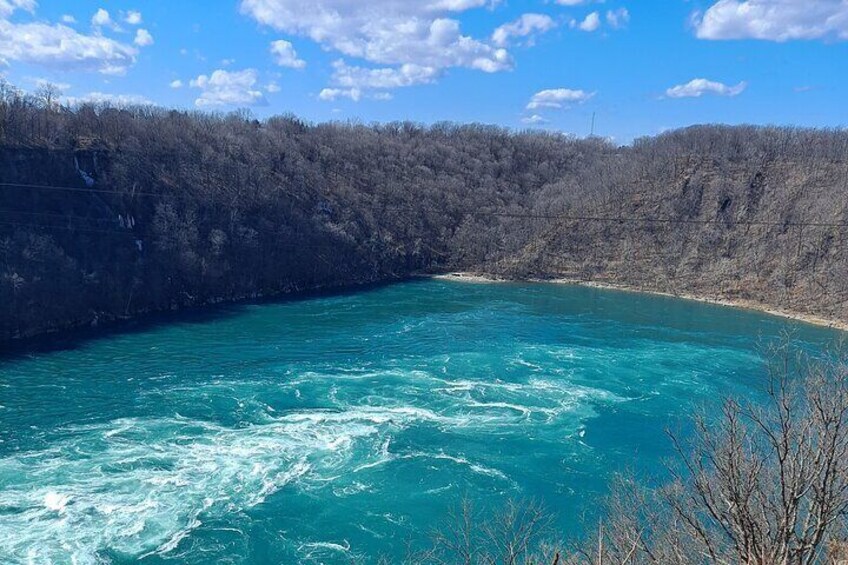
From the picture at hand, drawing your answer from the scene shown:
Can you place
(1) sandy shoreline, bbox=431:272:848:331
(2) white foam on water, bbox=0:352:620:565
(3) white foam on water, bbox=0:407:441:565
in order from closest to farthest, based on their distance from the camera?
1. (3) white foam on water, bbox=0:407:441:565
2. (2) white foam on water, bbox=0:352:620:565
3. (1) sandy shoreline, bbox=431:272:848:331

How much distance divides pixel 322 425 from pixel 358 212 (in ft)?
144

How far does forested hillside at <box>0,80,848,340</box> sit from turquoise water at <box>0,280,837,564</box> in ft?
26.0

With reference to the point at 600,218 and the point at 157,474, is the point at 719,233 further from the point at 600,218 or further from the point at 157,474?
the point at 157,474

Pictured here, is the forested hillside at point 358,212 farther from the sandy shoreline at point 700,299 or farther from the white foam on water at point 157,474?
the white foam on water at point 157,474

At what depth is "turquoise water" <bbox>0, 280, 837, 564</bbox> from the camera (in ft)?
62.0

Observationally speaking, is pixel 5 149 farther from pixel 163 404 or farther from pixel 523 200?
pixel 523 200

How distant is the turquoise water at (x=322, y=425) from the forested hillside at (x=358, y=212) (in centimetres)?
793

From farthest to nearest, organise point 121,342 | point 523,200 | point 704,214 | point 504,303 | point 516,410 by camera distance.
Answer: point 523,200, point 704,214, point 504,303, point 121,342, point 516,410

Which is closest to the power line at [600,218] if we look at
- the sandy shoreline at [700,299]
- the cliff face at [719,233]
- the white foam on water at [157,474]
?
the cliff face at [719,233]

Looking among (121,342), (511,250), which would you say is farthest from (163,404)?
(511,250)

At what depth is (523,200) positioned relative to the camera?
259 feet

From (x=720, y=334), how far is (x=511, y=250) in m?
27.3

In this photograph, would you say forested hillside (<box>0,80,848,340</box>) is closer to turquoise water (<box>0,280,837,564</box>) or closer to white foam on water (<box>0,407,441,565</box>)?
turquoise water (<box>0,280,837,564</box>)

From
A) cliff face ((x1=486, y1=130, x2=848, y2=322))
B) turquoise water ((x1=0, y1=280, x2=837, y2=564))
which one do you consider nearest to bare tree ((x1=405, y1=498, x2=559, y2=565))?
turquoise water ((x1=0, y1=280, x2=837, y2=564))
